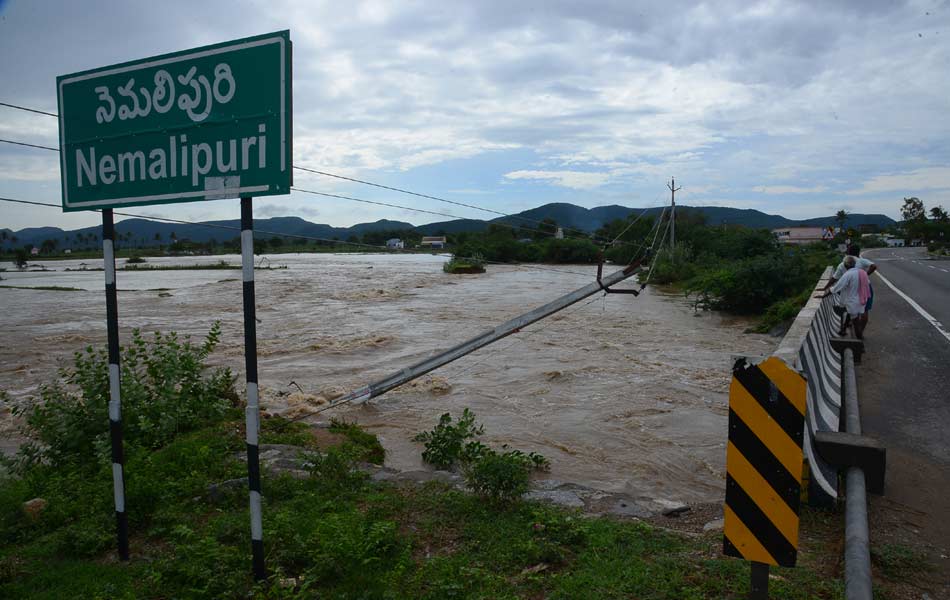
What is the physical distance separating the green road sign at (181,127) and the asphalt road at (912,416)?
4.46 meters

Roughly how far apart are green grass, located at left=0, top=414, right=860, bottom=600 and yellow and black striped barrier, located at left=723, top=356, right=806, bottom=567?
0.51m

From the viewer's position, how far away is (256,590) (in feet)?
11.3

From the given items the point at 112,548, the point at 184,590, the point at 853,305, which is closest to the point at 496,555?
the point at 184,590

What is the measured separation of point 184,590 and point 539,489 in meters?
2.92

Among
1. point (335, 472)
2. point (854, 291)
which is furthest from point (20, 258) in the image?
point (854, 291)

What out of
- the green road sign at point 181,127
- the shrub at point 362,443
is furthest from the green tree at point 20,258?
the green road sign at point 181,127

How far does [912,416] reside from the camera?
6984 mm

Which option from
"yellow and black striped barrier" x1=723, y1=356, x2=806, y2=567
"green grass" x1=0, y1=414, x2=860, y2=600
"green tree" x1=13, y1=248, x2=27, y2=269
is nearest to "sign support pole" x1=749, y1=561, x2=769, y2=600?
"yellow and black striped barrier" x1=723, y1=356, x2=806, y2=567

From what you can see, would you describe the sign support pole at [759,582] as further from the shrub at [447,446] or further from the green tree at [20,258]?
the green tree at [20,258]

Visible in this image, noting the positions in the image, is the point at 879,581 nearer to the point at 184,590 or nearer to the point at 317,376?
the point at 184,590

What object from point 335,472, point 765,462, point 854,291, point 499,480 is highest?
point 854,291

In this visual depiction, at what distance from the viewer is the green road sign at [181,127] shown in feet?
11.2

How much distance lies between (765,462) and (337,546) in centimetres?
234

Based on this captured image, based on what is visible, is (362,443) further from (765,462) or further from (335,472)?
(765,462)
